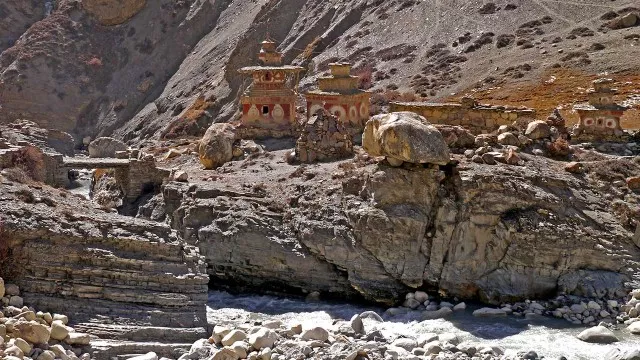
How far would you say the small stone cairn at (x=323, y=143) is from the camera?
136 ft

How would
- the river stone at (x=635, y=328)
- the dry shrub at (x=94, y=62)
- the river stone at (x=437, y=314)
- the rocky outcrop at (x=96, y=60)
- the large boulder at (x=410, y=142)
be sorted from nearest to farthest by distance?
the river stone at (x=635, y=328) < the river stone at (x=437, y=314) < the large boulder at (x=410, y=142) < the rocky outcrop at (x=96, y=60) < the dry shrub at (x=94, y=62)

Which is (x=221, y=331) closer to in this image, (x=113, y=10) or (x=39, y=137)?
(x=39, y=137)

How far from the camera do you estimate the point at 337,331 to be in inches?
1067

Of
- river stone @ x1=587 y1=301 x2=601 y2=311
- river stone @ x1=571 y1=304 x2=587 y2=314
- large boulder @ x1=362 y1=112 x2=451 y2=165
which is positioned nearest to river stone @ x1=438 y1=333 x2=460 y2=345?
river stone @ x1=571 y1=304 x2=587 y2=314

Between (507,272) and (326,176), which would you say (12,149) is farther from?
(507,272)

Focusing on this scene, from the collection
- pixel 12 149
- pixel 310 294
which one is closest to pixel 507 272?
pixel 310 294

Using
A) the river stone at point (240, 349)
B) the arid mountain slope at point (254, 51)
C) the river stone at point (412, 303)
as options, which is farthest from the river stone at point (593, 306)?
the arid mountain slope at point (254, 51)

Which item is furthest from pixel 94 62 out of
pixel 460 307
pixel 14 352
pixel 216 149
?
pixel 14 352

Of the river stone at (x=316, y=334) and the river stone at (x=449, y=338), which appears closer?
the river stone at (x=316, y=334)

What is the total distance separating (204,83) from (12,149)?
48.4 metres

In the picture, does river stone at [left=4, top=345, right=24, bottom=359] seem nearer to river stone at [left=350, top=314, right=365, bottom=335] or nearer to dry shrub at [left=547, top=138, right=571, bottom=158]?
river stone at [left=350, top=314, right=365, bottom=335]

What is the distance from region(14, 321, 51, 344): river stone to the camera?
71.5 feet

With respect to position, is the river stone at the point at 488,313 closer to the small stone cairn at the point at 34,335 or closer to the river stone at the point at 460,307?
the river stone at the point at 460,307

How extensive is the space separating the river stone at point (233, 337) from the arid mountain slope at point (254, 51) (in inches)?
1365
